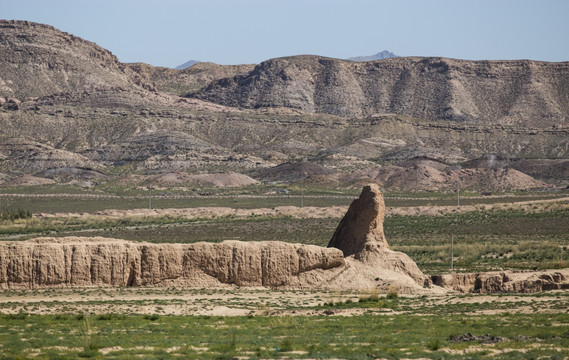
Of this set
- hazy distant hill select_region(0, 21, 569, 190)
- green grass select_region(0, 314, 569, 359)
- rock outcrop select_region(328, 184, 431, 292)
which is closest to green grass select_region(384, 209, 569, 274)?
rock outcrop select_region(328, 184, 431, 292)

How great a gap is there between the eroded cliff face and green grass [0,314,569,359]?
6.92m

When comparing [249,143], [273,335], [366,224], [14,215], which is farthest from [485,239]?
[249,143]

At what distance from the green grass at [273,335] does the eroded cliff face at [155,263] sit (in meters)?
6.92

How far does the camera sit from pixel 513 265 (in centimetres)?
5278

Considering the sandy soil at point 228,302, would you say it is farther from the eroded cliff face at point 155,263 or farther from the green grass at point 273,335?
the green grass at point 273,335

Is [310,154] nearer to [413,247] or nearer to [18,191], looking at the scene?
[18,191]

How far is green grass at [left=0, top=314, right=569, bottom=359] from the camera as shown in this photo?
23172 mm

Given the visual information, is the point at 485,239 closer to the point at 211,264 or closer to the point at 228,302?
the point at 211,264

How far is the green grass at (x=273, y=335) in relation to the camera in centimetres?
2317

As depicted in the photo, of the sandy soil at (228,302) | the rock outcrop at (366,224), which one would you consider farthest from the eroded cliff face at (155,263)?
the rock outcrop at (366,224)

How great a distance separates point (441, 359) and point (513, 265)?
3151cm

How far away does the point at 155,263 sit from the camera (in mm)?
37656

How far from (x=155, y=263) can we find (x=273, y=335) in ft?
39.5

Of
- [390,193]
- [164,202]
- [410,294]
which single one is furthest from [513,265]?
[390,193]
